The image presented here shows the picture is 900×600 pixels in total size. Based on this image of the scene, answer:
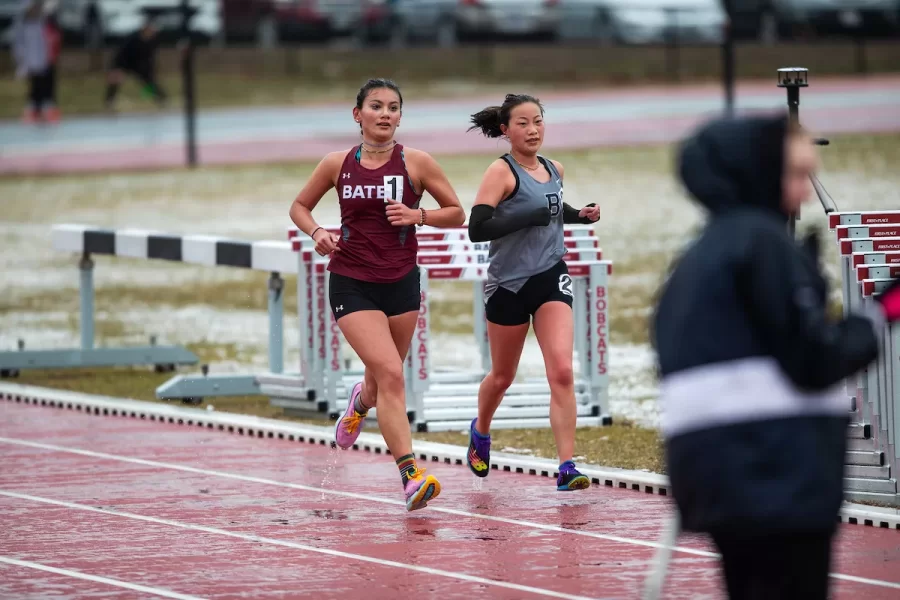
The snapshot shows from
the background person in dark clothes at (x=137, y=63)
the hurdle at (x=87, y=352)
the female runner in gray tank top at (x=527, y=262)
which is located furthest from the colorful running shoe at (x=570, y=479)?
the background person in dark clothes at (x=137, y=63)

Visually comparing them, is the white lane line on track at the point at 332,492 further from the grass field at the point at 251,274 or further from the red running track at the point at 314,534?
the grass field at the point at 251,274

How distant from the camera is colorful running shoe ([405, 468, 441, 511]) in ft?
27.5

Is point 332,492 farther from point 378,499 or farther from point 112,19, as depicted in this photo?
point 112,19

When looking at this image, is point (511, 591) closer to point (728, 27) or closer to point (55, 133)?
point (728, 27)

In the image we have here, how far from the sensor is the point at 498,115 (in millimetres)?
9102

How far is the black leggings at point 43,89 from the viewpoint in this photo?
114ft

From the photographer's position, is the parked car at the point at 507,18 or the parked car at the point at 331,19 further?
the parked car at the point at 331,19

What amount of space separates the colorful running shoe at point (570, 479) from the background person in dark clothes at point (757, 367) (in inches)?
167

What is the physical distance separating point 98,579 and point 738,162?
384 cm

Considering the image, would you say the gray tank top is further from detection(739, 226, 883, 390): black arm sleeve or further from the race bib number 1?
detection(739, 226, 883, 390): black arm sleeve

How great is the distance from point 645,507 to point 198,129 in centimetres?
2763

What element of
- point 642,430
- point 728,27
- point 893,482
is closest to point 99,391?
point 642,430

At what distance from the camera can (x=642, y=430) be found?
1112 cm

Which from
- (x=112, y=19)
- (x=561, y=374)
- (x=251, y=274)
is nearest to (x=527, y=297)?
(x=561, y=374)
